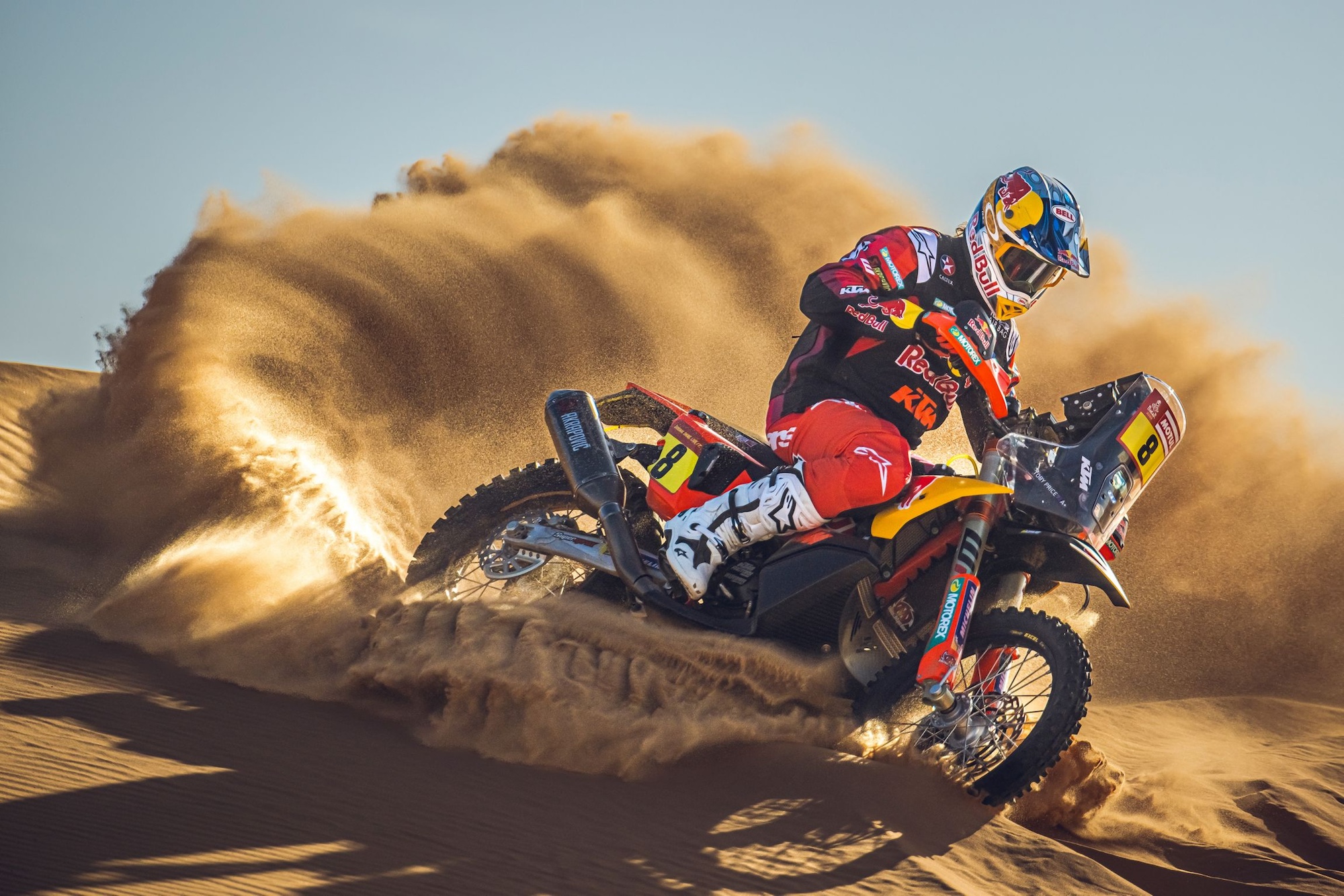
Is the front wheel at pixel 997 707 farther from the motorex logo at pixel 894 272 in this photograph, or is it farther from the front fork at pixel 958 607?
the motorex logo at pixel 894 272

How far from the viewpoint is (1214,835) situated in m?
4.73

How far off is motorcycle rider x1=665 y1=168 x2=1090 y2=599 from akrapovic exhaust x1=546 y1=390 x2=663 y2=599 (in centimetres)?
18

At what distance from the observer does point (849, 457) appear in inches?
171

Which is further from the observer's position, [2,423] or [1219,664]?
[2,423]

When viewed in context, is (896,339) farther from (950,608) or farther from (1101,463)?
(950,608)

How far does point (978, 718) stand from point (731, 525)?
1.31 metres

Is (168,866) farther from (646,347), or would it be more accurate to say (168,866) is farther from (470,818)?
(646,347)

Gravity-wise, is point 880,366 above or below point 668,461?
above

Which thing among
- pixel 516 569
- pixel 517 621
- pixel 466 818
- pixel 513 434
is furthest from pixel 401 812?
pixel 513 434

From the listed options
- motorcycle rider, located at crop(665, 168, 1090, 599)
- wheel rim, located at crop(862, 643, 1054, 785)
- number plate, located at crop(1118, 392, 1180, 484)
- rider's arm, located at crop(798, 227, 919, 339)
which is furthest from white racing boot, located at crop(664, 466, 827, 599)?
number plate, located at crop(1118, 392, 1180, 484)

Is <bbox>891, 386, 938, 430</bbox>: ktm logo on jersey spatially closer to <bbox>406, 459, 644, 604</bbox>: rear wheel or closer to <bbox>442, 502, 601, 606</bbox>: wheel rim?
<bbox>406, 459, 644, 604</bbox>: rear wheel

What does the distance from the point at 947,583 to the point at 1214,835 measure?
2.00 meters

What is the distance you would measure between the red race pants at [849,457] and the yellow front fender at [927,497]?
0.22 feet

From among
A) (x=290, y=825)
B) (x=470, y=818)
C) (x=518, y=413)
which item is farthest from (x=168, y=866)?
(x=518, y=413)
